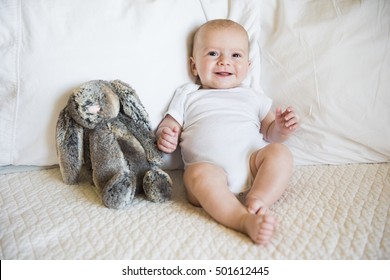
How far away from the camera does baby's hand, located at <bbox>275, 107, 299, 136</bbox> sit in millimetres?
943

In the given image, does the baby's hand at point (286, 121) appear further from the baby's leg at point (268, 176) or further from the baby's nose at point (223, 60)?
the baby's nose at point (223, 60)

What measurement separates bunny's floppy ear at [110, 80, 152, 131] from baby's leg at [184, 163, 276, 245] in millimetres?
184

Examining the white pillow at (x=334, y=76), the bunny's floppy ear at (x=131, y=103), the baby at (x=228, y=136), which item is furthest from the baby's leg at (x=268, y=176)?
the bunny's floppy ear at (x=131, y=103)

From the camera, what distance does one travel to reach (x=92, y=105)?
2.92ft

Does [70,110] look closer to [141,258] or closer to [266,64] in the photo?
[141,258]

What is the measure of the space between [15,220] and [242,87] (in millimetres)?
729

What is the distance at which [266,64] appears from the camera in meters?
1.13

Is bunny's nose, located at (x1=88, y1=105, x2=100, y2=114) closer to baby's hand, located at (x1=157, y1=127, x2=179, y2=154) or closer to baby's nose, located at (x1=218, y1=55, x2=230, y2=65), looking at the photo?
baby's hand, located at (x1=157, y1=127, x2=179, y2=154)

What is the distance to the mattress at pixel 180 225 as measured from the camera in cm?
73

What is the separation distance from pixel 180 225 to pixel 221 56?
0.53 meters

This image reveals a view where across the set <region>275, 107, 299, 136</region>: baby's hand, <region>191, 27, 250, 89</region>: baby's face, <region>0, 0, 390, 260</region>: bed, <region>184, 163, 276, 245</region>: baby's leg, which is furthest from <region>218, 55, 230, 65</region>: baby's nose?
<region>184, 163, 276, 245</region>: baby's leg

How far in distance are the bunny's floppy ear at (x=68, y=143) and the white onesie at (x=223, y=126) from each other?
269 millimetres
